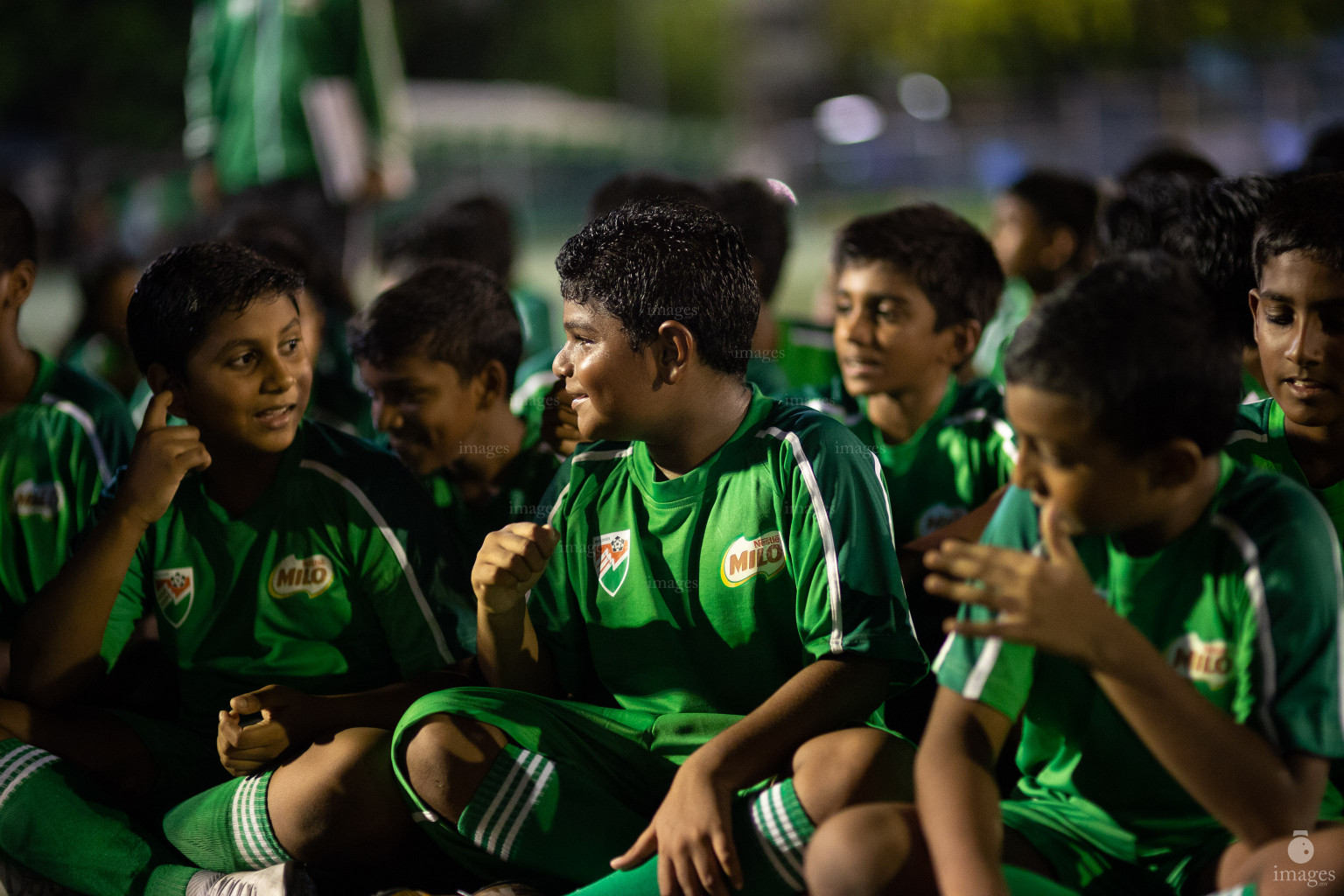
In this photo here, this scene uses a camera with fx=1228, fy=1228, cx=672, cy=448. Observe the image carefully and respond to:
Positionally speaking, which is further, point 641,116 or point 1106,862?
point 641,116

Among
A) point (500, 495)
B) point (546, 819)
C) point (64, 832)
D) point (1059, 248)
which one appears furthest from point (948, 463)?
point (1059, 248)

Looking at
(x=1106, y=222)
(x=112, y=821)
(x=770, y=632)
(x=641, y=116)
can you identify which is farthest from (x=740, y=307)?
(x=641, y=116)

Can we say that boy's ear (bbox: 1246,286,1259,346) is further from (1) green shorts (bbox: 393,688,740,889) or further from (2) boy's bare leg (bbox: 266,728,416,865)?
(2) boy's bare leg (bbox: 266,728,416,865)

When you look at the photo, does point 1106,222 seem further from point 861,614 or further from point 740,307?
point 861,614

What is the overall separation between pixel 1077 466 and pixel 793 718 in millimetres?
594

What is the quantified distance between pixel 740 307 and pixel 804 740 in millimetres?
735

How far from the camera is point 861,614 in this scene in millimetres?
1880

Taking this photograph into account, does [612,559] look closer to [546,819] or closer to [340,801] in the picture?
[546,819]

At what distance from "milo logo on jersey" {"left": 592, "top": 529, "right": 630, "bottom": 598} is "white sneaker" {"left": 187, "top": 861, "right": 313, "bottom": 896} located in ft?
2.26

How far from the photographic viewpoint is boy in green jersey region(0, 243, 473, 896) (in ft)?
7.14

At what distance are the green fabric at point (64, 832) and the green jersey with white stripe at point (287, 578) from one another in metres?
0.28

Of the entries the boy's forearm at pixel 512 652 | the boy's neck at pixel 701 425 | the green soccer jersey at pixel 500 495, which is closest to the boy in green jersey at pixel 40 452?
the green soccer jersey at pixel 500 495

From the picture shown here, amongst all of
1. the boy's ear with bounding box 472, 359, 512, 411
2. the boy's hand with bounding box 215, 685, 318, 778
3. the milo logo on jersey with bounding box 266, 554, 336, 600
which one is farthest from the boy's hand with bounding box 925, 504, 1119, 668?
the boy's ear with bounding box 472, 359, 512, 411

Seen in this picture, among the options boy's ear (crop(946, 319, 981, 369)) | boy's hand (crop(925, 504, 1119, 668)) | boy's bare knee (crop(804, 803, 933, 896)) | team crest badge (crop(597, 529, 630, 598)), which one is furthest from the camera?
boy's ear (crop(946, 319, 981, 369))
